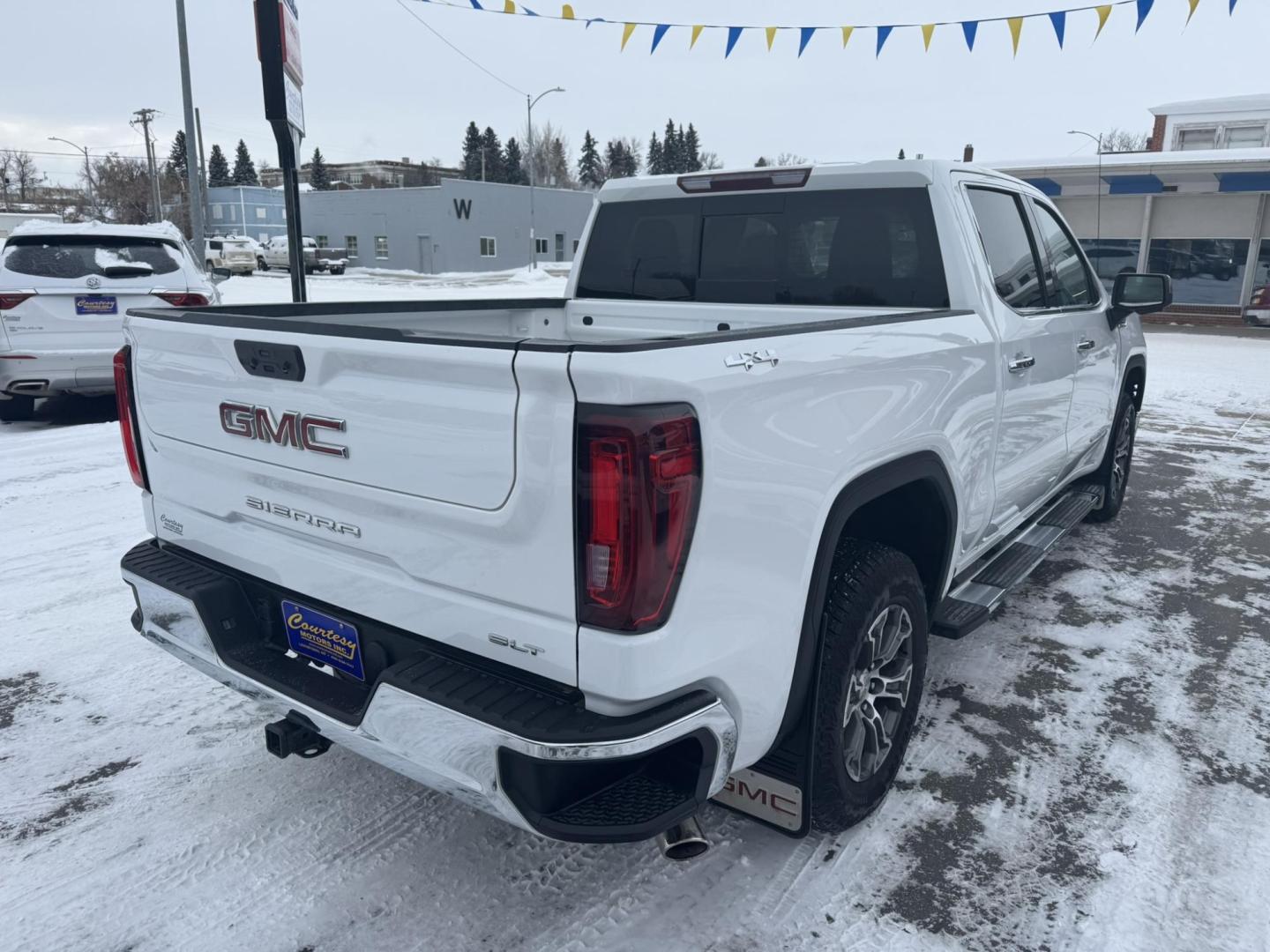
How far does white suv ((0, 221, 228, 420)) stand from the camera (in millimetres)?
7648

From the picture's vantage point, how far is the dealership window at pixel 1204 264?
2289 centimetres

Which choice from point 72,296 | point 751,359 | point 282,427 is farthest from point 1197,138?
point 282,427

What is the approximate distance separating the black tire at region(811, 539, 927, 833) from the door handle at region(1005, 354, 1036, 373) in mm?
1055

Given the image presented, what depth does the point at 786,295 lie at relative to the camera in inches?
148

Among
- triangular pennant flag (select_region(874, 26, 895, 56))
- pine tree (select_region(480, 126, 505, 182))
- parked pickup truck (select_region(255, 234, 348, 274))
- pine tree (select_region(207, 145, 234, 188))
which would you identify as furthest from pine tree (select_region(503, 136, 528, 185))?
triangular pennant flag (select_region(874, 26, 895, 56))

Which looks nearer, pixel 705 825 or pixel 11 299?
pixel 705 825

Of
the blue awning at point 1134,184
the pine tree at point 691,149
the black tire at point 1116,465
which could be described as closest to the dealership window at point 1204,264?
the blue awning at point 1134,184

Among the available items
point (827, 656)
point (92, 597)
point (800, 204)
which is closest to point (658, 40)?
point (800, 204)

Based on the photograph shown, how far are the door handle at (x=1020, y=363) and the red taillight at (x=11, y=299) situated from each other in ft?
25.4

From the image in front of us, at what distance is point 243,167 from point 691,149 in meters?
54.1

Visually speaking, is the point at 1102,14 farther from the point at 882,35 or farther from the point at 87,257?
the point at 87,257

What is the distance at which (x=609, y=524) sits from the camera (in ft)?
6.01

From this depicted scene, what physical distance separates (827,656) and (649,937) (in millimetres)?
852

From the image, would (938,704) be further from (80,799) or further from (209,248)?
(209,248)
